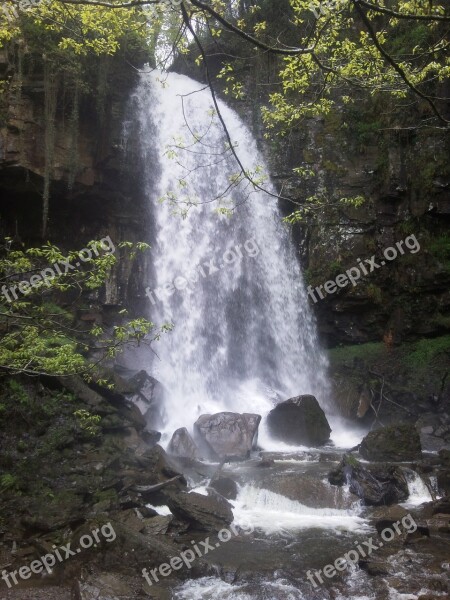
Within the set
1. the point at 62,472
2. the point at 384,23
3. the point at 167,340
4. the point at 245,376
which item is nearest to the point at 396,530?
the point at 62,472

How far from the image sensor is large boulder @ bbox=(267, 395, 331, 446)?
11.4 m

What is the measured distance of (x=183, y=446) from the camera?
10422mm

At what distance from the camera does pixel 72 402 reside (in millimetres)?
9250

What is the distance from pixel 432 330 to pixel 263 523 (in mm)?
9814

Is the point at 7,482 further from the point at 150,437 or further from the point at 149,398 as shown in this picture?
the point at 149,398

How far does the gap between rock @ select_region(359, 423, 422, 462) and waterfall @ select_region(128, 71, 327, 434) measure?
3688 mm

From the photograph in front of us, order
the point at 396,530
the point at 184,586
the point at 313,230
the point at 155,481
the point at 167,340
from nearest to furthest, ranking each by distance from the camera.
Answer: the point at 184,586 < the point at 396,530 < the point at 155,481 < the point at 167,340 < the point at 313,230

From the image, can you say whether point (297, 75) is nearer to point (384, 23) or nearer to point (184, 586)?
point (184, 586)

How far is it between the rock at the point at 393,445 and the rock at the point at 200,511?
3.84 metres

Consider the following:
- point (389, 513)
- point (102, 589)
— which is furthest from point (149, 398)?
point (102, 589)

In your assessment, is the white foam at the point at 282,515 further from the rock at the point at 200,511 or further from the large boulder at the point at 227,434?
the large boulder at the point at 227,434

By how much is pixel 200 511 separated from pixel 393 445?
15.9 feet

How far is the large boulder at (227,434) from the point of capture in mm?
10398

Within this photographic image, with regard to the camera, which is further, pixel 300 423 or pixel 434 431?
pixel 434 431
